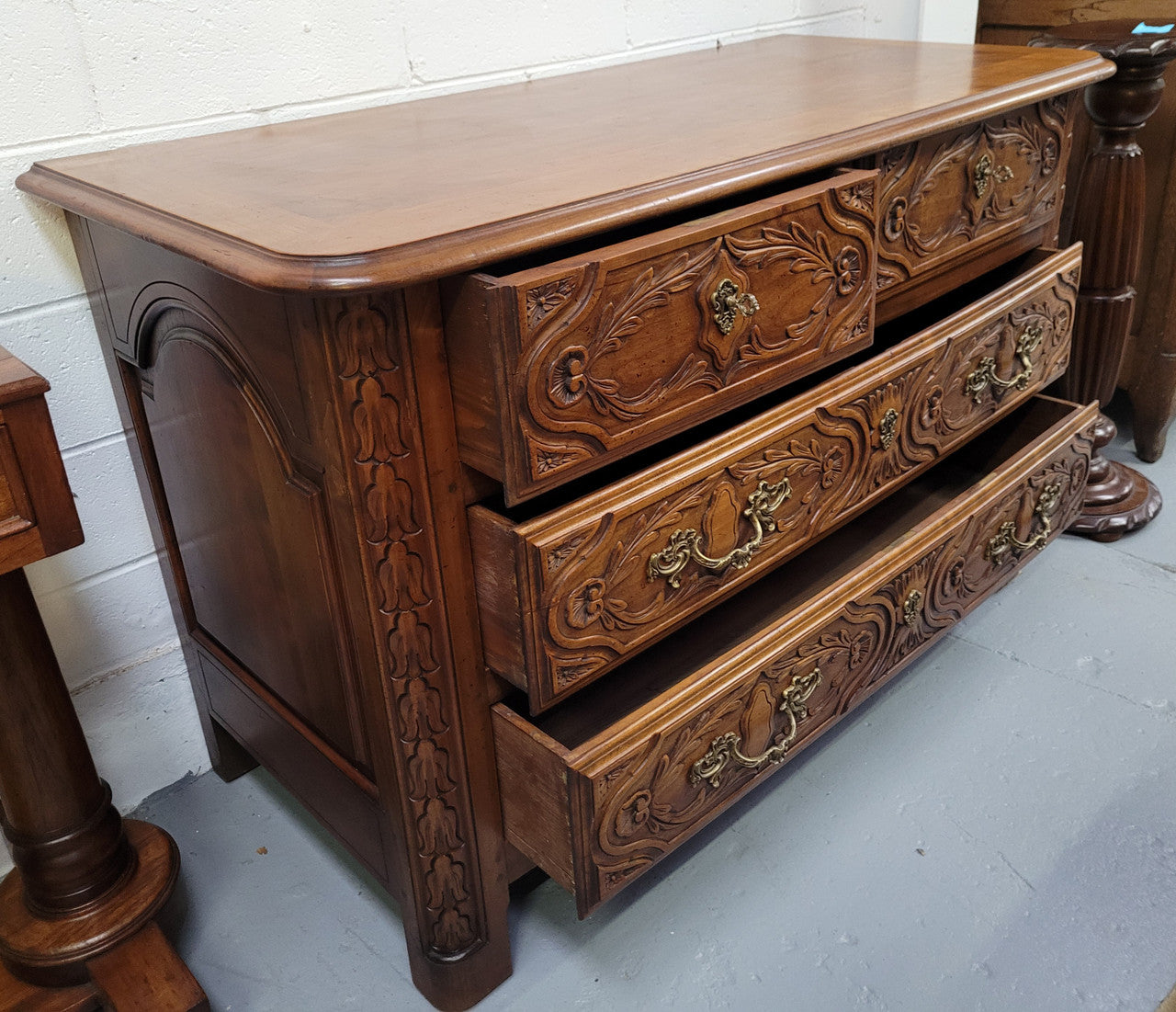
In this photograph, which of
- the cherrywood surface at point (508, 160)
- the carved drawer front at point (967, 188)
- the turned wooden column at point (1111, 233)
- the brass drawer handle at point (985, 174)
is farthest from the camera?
the turned wooden column at point (1111, 233)

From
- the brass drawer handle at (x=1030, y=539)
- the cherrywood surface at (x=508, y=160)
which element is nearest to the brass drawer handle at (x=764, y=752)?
the brass drawer handle at (x=1030, y=539)

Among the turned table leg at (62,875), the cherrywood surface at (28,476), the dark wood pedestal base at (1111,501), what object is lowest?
the dark wood pedestal base at (1111,501)

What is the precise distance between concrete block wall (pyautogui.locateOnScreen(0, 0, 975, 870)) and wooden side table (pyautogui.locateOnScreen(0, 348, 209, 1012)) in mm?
234

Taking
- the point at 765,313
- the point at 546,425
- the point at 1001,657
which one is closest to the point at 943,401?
the point at 765,313

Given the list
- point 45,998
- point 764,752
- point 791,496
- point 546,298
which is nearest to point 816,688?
point 764,752

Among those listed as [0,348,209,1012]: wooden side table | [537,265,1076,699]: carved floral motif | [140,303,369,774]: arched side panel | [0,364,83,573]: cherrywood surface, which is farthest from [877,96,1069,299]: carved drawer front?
[0,348,209,1012]: wooden side table

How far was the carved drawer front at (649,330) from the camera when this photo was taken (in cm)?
79

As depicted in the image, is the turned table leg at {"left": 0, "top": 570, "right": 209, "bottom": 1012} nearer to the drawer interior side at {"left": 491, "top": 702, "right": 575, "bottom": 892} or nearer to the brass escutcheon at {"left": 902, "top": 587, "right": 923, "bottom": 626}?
the drawer interior side at {"left": 491, "top": 702, "right": 575, "bottom": 892}

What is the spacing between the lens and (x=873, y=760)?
1396 millimetres

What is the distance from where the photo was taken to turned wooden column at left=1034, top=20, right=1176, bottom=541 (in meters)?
1.58

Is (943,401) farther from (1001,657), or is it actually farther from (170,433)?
(170,433)

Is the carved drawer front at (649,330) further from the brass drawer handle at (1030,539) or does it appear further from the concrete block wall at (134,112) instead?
the concrete block wall at (134,112)

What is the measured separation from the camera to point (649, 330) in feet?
2.87

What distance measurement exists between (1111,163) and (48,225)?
154 cm
